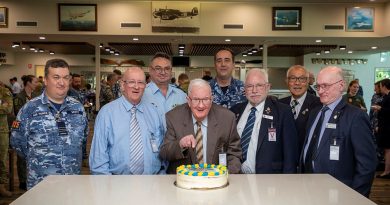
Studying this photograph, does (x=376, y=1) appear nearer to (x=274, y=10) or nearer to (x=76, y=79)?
(x=274, y=10)

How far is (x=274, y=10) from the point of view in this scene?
9.38 m

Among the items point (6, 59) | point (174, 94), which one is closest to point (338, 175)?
point (174, 94)

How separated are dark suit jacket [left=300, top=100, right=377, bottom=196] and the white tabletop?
0.35 meters

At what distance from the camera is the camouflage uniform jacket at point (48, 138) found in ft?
9.35

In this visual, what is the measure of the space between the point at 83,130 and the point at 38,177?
1.63 ft

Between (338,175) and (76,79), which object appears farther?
(76,79)

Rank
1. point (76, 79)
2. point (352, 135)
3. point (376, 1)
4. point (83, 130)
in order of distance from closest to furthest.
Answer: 1. point (352, 135)
2. point (83, 130)
3. point (76, 79)
4. point (376, 1)

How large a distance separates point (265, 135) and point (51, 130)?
1653mm

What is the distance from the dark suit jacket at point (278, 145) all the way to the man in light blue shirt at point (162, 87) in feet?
3.47

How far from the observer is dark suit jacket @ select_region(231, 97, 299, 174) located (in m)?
2.92

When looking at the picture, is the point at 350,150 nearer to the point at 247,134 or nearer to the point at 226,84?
the point at 247,134

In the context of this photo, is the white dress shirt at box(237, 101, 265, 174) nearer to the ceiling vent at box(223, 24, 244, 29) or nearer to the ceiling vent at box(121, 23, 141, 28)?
the ceiling vent at box(223, 24, 244, 29)

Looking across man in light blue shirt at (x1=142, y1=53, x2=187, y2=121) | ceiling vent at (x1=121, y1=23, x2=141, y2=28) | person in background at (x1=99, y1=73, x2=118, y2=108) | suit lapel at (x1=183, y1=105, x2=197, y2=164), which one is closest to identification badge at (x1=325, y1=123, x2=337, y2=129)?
suit lapel at (x1=183, y1=105, x2=197, y2=164)

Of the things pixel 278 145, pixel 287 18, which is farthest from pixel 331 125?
pixel 287 18
